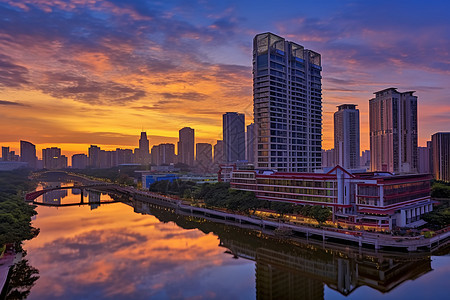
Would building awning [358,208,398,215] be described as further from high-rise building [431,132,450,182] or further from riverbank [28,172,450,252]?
high-rise building [431,132,450,182]

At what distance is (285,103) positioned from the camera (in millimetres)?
65562

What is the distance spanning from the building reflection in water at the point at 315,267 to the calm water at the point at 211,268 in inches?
3.3

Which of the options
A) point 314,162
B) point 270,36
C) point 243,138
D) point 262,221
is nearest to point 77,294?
point 262,221

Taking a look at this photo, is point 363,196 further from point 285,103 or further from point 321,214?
point 285,103

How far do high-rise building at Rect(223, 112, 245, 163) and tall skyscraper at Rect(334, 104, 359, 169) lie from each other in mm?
44985

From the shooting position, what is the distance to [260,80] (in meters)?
63.0

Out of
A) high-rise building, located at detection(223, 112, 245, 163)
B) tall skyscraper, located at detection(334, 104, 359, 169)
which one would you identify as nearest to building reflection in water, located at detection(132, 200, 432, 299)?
tall skyscraper, located at detection(334, 104, 359, 169)

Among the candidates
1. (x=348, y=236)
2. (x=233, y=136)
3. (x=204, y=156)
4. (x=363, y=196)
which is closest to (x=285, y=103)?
(x=363, y=196)

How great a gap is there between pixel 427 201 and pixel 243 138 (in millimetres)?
101965

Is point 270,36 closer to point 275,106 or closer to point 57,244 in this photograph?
point 275,106

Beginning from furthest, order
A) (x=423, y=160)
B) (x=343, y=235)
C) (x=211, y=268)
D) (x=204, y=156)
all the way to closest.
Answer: (x=204, y=156) < (x=423, y=160) < (x=343, y=235) < (x=211, y=268)

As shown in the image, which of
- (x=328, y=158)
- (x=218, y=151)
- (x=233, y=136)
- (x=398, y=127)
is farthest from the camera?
(x=218, y=151)

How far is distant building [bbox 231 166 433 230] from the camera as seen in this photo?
3881 centimetres

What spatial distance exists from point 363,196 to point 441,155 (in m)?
69.5
